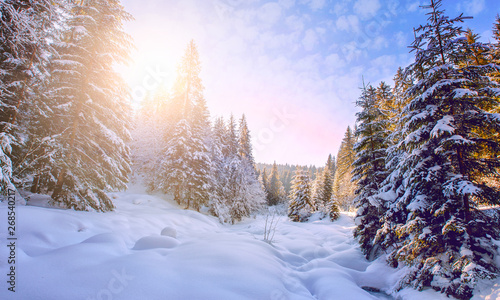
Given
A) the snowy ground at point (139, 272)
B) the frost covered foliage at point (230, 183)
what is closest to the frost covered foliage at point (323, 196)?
the frost covered foliage at point (230, 183)

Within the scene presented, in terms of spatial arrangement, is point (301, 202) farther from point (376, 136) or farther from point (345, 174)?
point (376, 136)

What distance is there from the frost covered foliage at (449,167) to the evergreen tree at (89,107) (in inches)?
497

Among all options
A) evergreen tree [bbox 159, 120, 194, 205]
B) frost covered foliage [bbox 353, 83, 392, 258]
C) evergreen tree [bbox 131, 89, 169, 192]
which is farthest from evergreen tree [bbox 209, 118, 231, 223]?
frost covered foliage [bbox 353, 83, 392, 258]

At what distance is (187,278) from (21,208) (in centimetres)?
501

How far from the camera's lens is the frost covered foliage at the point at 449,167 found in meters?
5.30

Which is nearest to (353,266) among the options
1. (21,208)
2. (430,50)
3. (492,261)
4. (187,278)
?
(492,261)

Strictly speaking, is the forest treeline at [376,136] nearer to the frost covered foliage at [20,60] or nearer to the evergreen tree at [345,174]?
the frost covered foliage at [20,60]

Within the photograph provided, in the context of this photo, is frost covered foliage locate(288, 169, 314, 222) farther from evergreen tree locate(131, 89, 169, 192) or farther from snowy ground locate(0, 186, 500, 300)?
snowy ground locate(0, 186, 500, 300)

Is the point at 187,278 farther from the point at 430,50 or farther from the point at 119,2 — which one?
the point at 119,2

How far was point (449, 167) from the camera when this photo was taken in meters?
6.26

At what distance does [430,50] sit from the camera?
680 centimetres

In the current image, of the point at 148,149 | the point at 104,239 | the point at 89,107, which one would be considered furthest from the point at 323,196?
the point at 104,239

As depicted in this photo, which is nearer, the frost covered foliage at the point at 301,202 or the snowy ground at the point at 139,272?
the snowy ground at the point at 139,272

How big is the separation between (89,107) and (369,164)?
15080 mm
